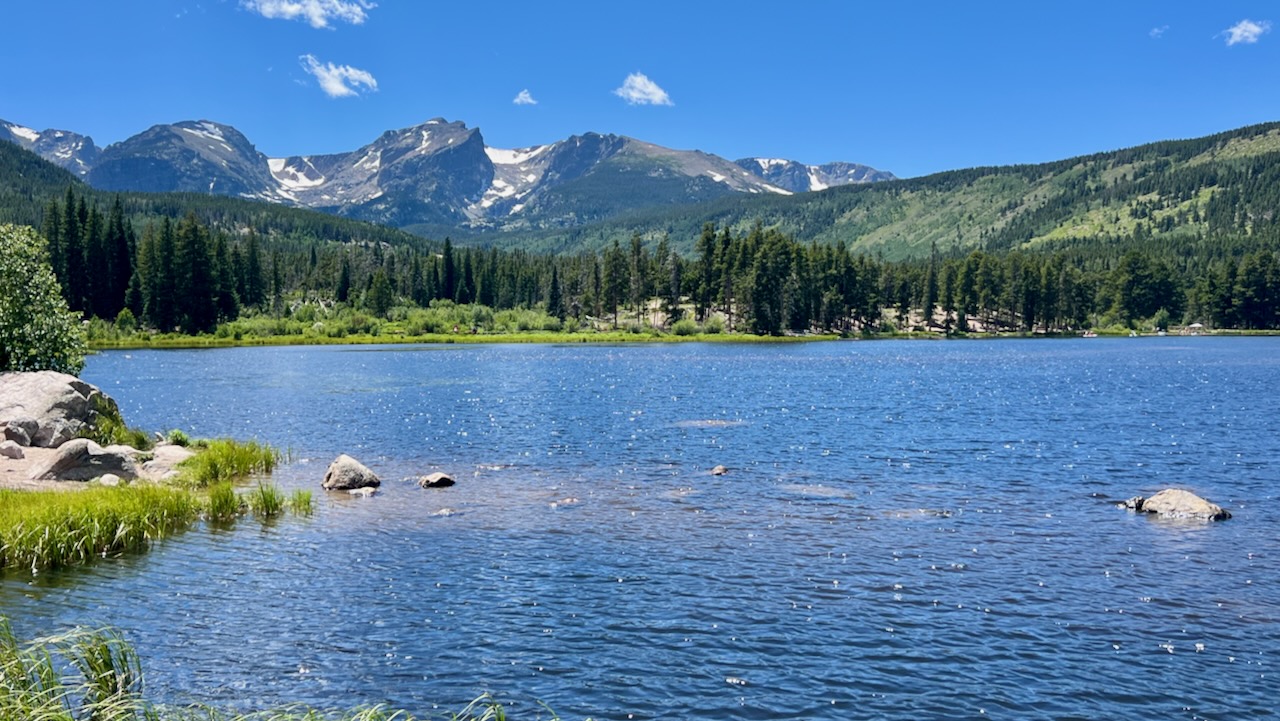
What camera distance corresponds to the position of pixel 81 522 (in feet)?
86.0

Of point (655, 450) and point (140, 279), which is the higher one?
point (140, 279)

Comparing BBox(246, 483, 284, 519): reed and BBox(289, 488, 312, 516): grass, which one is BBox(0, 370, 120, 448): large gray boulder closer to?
BBox(246, 483, 284, 519): reed

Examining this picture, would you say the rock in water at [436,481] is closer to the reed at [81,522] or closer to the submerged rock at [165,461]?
the reed at [81,522]

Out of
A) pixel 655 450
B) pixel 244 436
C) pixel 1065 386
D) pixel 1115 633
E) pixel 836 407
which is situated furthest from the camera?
pixel 1065 386

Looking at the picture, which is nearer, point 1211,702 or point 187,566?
point 1211,702

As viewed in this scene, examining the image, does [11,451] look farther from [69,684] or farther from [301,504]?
[69,684]

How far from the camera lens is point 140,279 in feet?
592

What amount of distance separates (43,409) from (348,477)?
53.2 feet

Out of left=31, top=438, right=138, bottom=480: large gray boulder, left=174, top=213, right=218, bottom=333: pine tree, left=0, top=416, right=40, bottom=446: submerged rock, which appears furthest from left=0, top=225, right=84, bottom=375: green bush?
left=174, top=213, right=218, bottom=333: pine tree

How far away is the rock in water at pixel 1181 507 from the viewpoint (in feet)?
103

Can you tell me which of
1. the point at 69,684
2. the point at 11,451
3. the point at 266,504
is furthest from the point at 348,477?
the point at 69,684

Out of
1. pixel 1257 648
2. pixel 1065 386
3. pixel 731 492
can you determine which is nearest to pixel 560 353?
pixel 1065 386

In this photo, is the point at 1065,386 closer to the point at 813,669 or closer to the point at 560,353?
the point at 813,669

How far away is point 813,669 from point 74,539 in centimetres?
2181
